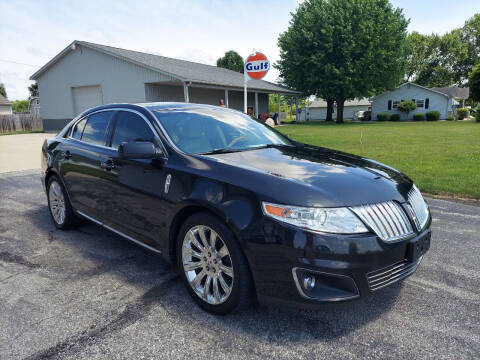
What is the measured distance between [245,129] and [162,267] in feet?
5.61

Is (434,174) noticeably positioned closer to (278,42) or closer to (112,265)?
(112,265)

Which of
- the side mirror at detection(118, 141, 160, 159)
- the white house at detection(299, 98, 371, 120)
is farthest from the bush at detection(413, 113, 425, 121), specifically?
the side mirror at detection(118, 141, 160, 159)

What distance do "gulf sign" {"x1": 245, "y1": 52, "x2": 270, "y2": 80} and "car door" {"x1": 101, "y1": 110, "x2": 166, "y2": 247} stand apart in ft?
21.0

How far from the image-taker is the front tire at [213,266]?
7.95 feet

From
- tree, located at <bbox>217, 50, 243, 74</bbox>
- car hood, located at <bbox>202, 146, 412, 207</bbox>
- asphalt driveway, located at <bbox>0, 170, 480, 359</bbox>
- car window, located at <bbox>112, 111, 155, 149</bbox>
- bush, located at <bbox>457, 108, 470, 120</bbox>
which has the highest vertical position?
tree, located at <bbox>217, 50, 243, 74</bbox>

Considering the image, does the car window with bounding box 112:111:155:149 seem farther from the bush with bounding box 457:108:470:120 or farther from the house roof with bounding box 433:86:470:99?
the house roof with bounding box 433:86:470:99

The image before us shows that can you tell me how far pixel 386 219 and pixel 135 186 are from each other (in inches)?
84.6

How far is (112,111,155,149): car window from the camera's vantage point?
3370 millimetres

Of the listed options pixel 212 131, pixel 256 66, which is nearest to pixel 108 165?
pixel 212 131

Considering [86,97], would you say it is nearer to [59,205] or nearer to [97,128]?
[59,205]

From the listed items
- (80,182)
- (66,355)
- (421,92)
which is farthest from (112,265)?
(421,92)

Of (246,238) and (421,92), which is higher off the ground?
(421,92)

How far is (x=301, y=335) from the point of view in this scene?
7.97ft

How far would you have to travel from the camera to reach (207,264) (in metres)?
2.68
